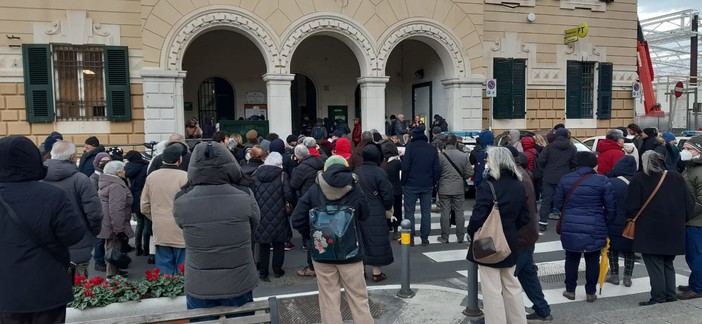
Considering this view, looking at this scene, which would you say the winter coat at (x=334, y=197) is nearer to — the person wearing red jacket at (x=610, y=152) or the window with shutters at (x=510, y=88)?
the person wearing red jacket at (x=610, y=152)

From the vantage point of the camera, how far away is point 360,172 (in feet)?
23.2

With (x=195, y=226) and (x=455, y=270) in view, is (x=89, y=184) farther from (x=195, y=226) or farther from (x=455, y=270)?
(x=455, y=270)

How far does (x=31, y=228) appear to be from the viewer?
3.59 metres

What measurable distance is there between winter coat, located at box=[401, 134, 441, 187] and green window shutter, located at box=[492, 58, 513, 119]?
418 inches

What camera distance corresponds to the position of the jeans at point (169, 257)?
20.4ft

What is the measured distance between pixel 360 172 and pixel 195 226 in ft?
11.4

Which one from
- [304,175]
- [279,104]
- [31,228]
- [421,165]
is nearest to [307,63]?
[279,104]

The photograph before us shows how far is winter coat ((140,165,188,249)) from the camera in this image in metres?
6.10

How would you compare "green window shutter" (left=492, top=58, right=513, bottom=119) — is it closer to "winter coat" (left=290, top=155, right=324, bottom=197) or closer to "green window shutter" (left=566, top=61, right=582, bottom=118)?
"green window shutter" (left=566, top=61, right=582, bottom=118)

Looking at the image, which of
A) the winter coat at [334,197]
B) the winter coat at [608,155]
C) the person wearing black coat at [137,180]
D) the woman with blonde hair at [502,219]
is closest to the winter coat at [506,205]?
the woman with blonde hair at [502,219]

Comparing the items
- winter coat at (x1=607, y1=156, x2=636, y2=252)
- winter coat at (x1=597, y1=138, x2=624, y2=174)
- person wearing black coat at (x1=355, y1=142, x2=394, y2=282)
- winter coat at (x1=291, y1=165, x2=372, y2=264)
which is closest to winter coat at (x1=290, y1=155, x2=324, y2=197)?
person wearing black coat at (x1=355, y1=142, x2=394, y2=282)

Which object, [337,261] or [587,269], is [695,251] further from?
[337,261]

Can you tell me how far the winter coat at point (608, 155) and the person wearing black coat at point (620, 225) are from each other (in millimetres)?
2623

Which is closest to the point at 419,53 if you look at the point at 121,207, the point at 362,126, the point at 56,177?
the point at 362,126
